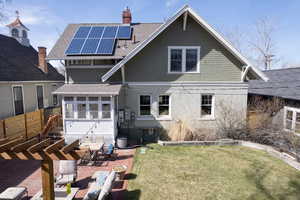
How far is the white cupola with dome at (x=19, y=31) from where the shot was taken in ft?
65.4

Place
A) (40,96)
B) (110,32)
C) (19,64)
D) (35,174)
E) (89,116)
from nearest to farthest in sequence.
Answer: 1. (35,174)
2. (89,116)
3. (110,32)
4. (19,64)
5. (40,96)

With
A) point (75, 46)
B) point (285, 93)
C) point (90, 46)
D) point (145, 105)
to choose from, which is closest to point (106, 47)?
point (90, 46)

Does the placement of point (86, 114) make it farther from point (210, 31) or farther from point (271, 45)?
point (271, 45)

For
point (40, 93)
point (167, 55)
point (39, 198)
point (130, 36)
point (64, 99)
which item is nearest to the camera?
point (39, 198)

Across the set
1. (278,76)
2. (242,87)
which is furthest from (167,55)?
(278,76)

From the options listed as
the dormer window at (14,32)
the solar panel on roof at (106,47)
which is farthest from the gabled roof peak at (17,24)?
the solar panel on roof at (106,47)

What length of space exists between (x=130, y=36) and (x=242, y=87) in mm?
8665

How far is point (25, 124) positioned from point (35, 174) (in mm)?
5467

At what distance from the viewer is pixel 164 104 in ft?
38.5

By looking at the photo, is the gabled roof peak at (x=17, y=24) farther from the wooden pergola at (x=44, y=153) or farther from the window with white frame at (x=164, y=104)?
the wooden pergola at (x=44, y=153)

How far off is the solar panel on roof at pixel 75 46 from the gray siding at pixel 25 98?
5587 mm

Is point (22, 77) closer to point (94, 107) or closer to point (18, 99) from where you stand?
point (18, 99)

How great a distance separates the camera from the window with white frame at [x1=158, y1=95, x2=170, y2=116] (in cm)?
1171

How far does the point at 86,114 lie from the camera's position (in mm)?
10305
